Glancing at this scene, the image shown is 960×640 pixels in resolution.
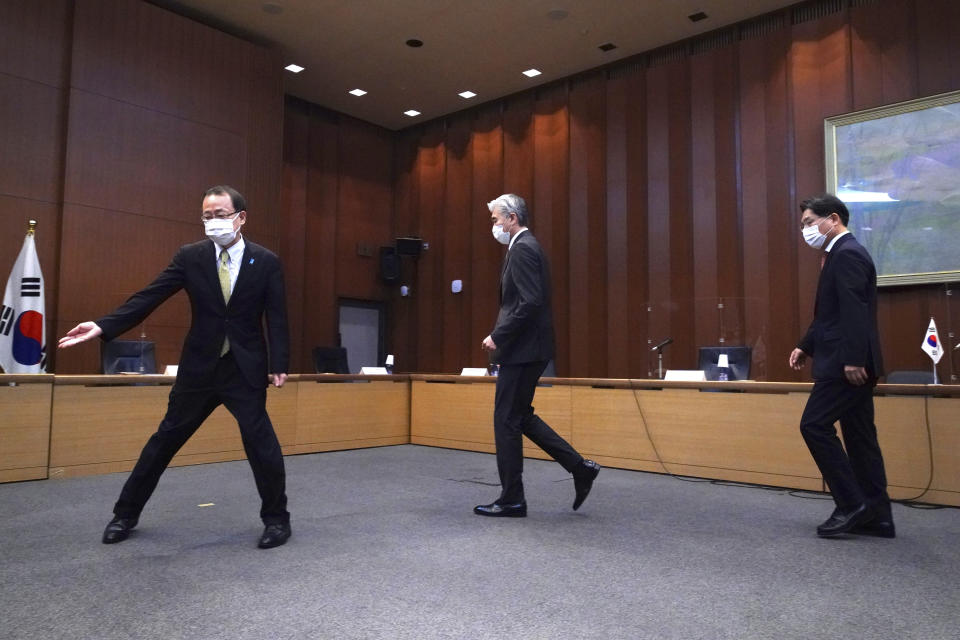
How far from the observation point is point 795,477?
381 centimetres

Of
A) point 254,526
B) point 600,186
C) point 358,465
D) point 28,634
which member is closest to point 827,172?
point 600,186

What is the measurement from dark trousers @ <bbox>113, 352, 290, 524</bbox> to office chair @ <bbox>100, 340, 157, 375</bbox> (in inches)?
106

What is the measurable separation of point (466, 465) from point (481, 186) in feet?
15.6

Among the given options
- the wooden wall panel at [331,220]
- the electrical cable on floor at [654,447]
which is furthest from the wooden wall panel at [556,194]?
the electrical cable on floor at [654,447]

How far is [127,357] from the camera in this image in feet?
16.0

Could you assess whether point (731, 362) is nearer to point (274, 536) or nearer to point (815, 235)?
point (815, 235)

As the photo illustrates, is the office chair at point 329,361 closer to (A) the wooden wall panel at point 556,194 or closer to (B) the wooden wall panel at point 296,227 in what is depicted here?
(B) the wooden wall panel at point 296,227

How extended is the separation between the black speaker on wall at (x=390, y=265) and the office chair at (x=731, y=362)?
5.09m

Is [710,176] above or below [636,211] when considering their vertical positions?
above

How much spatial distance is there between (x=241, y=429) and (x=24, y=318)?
3.71m

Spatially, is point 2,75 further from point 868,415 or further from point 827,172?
point 827,172

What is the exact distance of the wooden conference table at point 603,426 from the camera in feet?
11.5

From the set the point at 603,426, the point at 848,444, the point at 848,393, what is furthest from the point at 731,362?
the point at 848,393

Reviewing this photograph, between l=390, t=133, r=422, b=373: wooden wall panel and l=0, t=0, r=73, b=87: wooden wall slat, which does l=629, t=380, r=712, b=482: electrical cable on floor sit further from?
l=0, t=0, r=73, b=87: wooden wall slat
